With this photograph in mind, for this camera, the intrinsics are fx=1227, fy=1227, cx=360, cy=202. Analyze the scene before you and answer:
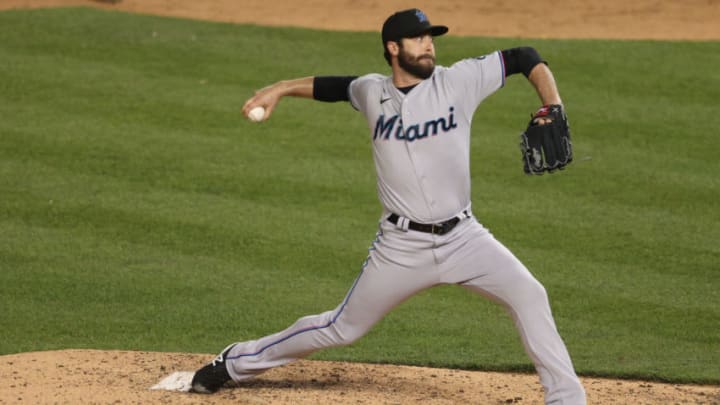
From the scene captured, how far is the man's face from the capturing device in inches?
207

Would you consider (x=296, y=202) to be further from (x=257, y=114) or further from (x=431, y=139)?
(x=431, y=139)

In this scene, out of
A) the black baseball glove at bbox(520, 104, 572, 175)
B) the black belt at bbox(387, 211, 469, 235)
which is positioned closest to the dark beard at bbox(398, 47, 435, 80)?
the black baseball glove at bbox(520, 104, 572, 175)

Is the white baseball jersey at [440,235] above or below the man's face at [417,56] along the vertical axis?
below

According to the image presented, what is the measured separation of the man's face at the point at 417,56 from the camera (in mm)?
5254

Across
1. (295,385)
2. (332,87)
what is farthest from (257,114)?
(295,385)

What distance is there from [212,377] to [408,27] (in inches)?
72.9

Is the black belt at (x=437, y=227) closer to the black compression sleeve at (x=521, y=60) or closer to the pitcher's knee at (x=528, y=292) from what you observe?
the pitcher's knee at (x=528, y=292)

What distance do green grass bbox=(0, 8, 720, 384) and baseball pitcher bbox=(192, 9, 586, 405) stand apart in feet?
4.23

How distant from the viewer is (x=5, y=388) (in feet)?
18.8

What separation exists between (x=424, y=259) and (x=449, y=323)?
2.00 m

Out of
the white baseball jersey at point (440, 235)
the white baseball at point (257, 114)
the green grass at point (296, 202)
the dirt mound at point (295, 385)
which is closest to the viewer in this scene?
the white baseball jersey at point (440, 235)

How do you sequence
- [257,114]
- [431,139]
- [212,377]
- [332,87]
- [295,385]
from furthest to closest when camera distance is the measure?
[295,385]
[212,377]
[332,87]
[257,114]
[431,139]

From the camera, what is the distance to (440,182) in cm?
519

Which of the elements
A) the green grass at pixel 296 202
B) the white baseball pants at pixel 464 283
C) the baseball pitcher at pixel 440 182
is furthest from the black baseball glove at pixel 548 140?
the green grass at pixel 296 202
